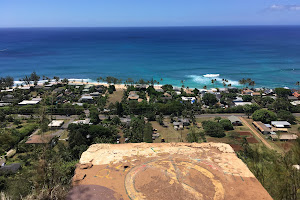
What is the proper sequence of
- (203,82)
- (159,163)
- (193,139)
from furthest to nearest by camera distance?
1. (203,82)
2. (193,139)
3. (159,163)

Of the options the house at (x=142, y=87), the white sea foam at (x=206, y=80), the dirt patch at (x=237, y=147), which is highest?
the white sea foam at (x=206, y=80)

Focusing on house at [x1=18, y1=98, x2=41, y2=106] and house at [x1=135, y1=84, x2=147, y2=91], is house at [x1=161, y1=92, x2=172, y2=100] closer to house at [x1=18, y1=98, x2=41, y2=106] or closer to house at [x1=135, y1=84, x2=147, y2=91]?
house at [x1=135, y1=84, x2=147, y2=91]

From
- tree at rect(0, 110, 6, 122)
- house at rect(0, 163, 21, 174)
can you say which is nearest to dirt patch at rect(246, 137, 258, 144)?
house at rect(0, 163, 21, 174)

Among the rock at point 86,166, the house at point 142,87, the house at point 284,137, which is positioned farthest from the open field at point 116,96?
the rock at point 86,166

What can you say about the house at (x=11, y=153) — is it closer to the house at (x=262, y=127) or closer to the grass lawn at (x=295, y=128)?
the house at (x=262, y=127)

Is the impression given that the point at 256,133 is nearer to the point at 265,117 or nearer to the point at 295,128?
the point at 265,117

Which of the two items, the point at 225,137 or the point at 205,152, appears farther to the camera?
the point at 225,137

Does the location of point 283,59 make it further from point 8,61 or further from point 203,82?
point 8,61

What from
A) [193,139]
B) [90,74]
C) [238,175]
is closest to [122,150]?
[238,175]
